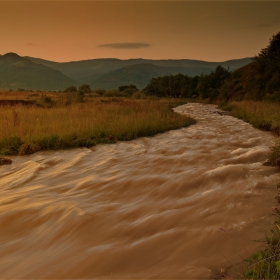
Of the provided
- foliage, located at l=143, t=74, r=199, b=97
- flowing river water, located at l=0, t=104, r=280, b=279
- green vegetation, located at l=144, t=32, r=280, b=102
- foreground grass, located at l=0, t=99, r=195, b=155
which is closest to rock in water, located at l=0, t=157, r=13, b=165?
flowing river water, located at l=0, t=104, r=280, b=279

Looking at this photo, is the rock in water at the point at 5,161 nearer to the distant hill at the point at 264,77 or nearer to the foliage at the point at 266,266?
the foliage at the point at 266,266

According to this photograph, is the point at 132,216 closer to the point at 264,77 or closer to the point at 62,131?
the point at 62,131

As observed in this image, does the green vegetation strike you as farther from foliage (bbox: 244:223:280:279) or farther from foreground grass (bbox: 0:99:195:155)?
foliage (bbox: 244:223:280:279)

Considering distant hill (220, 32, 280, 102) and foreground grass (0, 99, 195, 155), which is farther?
distant hill (220, 32, 280, 102)

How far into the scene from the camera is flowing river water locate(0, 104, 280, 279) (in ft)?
8.21

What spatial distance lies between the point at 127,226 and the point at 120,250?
478 mm

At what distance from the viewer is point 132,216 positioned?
3402mm

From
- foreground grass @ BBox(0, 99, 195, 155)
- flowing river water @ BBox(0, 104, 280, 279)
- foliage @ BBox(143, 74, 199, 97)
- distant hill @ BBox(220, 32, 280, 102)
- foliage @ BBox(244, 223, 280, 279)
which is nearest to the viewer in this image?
foliage @ BBox(244, 223, 280, 279)

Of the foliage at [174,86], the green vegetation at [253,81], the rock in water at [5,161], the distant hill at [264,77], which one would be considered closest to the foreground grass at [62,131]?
the rock in water at [5,161]

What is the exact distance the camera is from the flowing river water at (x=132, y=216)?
98.6 inches

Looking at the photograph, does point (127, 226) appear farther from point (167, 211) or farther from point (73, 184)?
point (73, 184)

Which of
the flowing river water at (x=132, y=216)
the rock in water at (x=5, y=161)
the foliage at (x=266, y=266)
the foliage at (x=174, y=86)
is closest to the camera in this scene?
the foliage at (x=266, y=266)

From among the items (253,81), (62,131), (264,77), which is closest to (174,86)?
(253,81)

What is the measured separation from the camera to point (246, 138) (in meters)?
9.13
